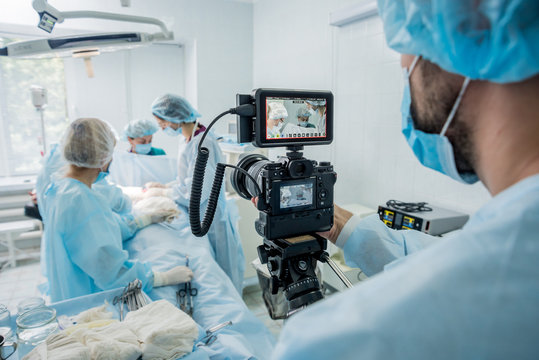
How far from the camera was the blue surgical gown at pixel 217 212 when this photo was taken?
7.86 feet

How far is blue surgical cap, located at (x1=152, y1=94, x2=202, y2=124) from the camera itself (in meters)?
2.51

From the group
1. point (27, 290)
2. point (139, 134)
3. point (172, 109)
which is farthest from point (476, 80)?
point (27, 290)

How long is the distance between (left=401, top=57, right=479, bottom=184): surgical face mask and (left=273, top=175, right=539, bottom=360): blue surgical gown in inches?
6.2

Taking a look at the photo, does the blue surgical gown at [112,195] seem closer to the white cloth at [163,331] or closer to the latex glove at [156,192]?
the latex glove at [156,192]

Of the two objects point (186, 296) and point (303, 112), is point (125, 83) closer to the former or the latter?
point (186, 296)

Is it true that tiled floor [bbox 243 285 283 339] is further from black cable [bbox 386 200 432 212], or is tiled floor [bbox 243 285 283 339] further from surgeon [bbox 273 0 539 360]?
surgeon [bbox 273 0 539 360]

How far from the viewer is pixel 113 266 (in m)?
1.44

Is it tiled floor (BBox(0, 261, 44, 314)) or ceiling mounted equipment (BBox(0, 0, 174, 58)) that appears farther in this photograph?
tiled floor (BBox(0, 261, 44, 314))

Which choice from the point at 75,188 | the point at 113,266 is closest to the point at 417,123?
the point at 113,266

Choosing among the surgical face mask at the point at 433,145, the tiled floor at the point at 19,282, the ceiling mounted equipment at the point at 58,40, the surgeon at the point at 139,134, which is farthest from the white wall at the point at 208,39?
the surgical face mask at the point at 433,145

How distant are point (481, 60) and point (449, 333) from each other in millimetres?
324

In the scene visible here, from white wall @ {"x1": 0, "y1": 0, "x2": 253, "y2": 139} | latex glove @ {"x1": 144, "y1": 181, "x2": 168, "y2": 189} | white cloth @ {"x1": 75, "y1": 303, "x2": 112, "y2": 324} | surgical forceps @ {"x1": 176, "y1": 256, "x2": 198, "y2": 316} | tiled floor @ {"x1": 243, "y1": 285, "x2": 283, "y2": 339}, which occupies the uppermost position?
white wall @ {"x1": 0, "y1": 0, "x2": 253, "y2": 139}

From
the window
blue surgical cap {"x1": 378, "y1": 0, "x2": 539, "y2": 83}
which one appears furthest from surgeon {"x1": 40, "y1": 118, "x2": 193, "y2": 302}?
the window

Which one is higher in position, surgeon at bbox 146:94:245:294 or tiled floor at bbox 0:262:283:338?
surgeon at bbox 146:94:245:294
